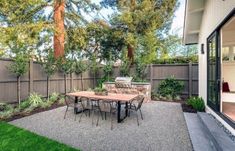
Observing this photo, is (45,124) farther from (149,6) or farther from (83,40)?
(149,6)

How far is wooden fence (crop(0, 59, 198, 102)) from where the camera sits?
685cm

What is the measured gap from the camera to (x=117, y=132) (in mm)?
4684

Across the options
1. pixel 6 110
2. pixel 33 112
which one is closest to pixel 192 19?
pixel 33 112

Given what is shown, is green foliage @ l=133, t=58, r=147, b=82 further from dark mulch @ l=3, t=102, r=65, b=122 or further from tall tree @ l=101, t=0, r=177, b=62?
dark mulch @ l=3, t=102, r=65, b=122

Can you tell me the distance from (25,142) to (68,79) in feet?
21.3

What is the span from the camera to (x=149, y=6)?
41.0 ft

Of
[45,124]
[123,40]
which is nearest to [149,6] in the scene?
[123,40]

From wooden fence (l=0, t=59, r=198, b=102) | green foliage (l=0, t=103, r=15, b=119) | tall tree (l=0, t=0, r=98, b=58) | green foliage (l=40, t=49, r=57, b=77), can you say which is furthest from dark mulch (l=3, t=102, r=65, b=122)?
tall tree (l=0, t=0, r=98, b=58)

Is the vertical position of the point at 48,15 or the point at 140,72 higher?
the point at 48,15

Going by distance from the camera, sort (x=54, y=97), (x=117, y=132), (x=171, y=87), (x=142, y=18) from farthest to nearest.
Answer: (x=142, y=18) → (x=171, y=87) → (x=54, y=97) → (x=117, y=132)

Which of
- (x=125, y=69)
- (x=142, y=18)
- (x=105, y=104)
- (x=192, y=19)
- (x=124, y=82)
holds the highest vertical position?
(x=142, y=18)

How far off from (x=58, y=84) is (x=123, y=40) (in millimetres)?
5665

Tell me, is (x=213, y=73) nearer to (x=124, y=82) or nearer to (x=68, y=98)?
(x=124, y=82)

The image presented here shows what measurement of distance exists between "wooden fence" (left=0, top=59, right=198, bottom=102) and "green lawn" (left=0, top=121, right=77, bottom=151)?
2.69 metres
